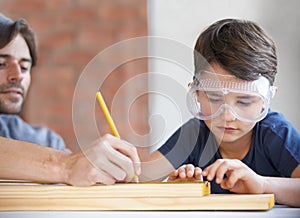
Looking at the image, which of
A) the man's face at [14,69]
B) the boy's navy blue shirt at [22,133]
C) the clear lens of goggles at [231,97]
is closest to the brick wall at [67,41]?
the boy's navy blue shirt at [22,133]

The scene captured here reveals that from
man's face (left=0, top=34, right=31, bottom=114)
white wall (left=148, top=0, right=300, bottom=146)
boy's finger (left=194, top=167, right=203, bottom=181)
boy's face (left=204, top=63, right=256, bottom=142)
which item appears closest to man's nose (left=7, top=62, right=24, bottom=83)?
man's face (left=0, top=34, right=31, bottom=114)

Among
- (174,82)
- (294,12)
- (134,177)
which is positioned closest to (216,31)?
(174,82)

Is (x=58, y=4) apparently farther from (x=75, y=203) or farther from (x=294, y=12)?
(x=75, y=203)

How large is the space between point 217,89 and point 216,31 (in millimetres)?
305

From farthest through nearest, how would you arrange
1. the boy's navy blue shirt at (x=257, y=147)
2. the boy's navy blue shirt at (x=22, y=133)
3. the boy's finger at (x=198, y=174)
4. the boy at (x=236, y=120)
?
the boy's navy blue shirt at (x=22, y=133) → the boy's navy blue shirt at (x=257, y=147) → the boy at (x=236, y=120) → the boy's finger at (x=198, y=174)

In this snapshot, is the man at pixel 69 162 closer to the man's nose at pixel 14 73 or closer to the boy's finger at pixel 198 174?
the boy's finger at pixel 198 174

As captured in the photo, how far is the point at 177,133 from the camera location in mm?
1603

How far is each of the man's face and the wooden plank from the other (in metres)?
1.39

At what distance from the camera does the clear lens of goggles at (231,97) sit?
4.41ft

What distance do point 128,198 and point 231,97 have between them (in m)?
0.49

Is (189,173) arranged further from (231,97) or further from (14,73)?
(14,73)

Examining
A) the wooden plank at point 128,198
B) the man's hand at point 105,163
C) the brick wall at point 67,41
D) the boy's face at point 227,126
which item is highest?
the brick wall at point 67,41

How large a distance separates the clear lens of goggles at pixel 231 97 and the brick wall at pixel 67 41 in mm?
2105

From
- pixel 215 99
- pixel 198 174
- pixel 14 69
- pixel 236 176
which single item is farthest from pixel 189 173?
pixel 14 69
